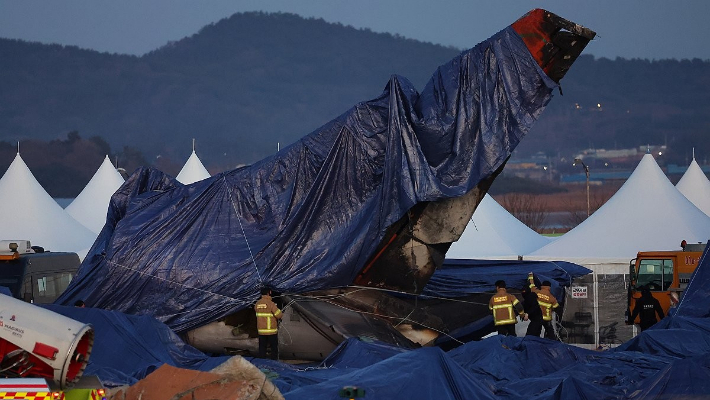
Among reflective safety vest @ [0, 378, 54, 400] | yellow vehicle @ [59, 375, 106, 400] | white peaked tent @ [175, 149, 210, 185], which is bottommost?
yellow vehicle @ [59, 375, 106, 400]

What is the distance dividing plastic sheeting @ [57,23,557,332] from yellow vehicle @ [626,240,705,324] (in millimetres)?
6149

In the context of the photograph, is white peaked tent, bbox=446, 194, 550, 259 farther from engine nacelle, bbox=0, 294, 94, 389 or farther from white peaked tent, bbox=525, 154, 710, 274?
engine nacelle, bbox=0, 294, 94, 389

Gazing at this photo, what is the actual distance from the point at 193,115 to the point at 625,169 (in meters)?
49.1

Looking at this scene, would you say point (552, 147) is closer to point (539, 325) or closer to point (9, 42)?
point (9, 42)

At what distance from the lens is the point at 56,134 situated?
3947 inches

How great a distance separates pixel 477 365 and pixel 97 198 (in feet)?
71.1

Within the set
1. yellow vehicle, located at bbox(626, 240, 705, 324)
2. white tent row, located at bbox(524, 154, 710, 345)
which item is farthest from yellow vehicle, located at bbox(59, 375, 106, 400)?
white tent row, located at bbox(524, 154, 710, 345)

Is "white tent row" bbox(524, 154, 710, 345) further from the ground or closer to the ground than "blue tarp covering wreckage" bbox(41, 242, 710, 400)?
further from the ground

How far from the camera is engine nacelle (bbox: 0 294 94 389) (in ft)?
25.1

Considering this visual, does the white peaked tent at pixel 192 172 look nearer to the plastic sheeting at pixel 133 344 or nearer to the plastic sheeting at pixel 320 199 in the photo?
the plastic sheeting at pixel 320 199

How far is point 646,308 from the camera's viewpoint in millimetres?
18328

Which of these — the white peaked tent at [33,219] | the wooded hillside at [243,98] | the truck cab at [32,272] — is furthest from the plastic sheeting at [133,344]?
the wooded hillside at [243,98]

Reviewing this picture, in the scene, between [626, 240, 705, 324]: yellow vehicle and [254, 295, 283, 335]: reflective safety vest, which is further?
[626, 240, 705, 324]: yellow vehicle

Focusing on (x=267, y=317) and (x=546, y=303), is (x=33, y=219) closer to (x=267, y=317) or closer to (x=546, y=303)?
(x=267, y=317)
